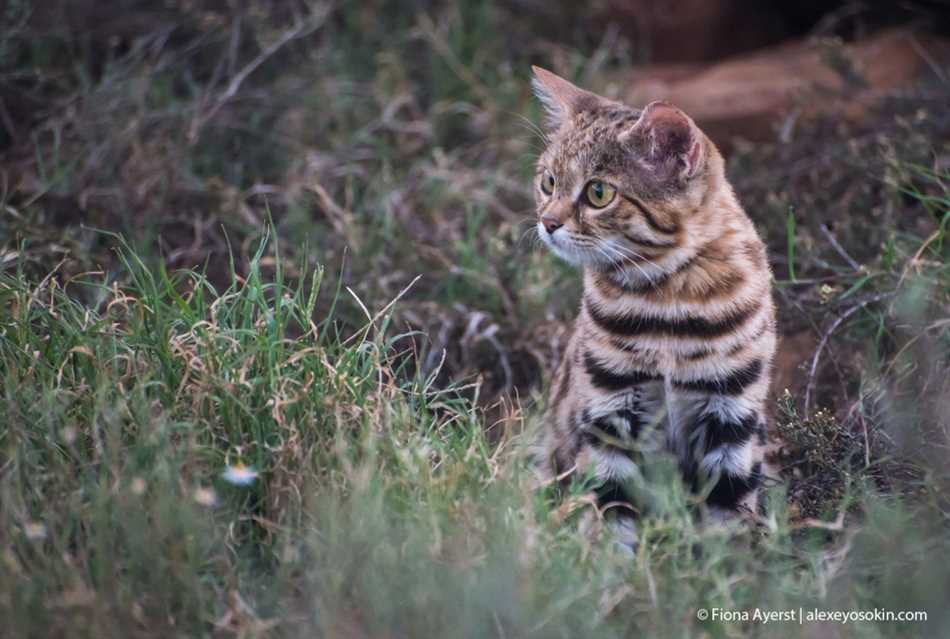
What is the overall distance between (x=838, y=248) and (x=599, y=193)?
150cm

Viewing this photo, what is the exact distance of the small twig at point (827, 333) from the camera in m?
4.08

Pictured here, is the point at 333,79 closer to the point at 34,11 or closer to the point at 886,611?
the point at 34,11

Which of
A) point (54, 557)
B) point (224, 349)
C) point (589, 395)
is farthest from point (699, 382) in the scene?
point (54, 557)

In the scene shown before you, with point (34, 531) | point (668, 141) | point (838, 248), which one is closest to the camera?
point (34, 531)

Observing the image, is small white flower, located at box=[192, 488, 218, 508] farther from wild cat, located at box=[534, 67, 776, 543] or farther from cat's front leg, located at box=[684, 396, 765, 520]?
cat's front leg, located at box=[684, 396, 765, 520]

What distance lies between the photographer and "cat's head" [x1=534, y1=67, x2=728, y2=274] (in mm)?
3408

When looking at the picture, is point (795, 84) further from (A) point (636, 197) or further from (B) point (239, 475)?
(B) point (239, 475)

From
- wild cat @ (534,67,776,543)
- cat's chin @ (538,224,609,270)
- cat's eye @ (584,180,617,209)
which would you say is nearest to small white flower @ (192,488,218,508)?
wild cat @ (534,67,776,543)

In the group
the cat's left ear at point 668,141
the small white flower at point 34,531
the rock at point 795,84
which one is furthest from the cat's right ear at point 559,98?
the small white flower at point 34,531

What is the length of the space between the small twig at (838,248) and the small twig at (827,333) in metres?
0.14

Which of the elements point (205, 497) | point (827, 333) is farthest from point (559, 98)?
point (205, 497)

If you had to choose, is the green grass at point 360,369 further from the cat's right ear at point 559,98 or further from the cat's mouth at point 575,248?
the cat's right ear at point 559,98

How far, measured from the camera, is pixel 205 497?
2.87m

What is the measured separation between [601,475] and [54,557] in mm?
1542
